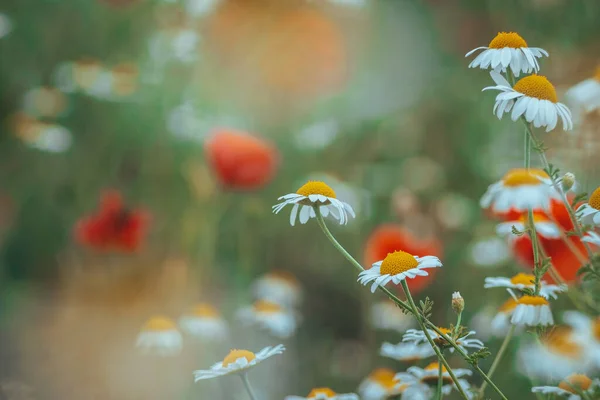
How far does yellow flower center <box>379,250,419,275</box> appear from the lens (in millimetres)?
290

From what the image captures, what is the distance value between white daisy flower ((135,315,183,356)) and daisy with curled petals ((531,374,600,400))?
350 mm

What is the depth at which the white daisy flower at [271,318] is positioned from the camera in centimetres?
57

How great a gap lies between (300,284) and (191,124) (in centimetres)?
22

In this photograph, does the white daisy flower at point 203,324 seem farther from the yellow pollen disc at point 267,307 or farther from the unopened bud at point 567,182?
the unopened bud at point 567,182

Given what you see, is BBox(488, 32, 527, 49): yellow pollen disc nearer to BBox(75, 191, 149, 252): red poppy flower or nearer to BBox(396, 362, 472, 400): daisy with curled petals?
BBox(396, 362, 472, 400): daisy with curled petals

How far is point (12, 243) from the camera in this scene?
785mm

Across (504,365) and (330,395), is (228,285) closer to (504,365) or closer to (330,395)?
(504,365)

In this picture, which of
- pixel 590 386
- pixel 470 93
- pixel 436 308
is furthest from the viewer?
pixel 470 93

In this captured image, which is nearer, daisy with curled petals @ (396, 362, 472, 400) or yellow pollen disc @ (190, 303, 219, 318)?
daisy with curled petals @ (396, 362, 472, 400)

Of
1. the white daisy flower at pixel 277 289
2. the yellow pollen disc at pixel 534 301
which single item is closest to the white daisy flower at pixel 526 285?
the yellow pollen disc at pixel 534 301

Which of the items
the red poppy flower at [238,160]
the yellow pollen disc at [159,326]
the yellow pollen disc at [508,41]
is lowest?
the yellow pollen disc at [159,326]

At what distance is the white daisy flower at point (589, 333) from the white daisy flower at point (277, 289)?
0.43 m

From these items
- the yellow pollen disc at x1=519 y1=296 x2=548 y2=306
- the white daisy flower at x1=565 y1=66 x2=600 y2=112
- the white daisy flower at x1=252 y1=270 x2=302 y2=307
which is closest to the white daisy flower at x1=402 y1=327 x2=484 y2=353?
the yellow pollen disc at x1=519 y1=296 x2=548 y2=306

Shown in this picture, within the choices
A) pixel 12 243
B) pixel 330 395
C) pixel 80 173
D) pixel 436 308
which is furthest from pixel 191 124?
pixel 330 395
